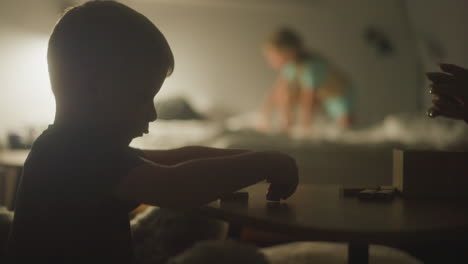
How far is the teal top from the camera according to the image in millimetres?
3322

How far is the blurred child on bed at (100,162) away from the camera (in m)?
0.61

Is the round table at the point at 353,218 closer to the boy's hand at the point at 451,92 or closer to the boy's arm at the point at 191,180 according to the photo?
the boy's arm at the point at 191,180

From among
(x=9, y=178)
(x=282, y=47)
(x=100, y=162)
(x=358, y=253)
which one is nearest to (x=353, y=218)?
(x=358, y=253)

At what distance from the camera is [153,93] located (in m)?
0.69

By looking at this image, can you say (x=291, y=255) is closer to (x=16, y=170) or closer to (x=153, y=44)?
(x=153, y=44)

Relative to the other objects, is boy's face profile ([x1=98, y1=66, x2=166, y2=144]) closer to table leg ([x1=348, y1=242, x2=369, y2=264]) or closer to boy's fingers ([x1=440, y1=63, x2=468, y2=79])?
table leg ([x1=348, y1=242, x2=369, y2=264])

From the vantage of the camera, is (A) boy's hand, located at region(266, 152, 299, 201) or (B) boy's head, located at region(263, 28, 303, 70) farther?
(B) boy's head, located at region(263, 28, 303, 70)

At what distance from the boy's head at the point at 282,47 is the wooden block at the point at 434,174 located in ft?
8.51

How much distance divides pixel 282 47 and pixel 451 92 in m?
2.78

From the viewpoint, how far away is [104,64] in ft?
2.10

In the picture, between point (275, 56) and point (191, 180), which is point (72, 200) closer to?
point (191, 180)

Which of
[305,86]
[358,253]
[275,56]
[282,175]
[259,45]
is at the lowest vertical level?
[358,253]

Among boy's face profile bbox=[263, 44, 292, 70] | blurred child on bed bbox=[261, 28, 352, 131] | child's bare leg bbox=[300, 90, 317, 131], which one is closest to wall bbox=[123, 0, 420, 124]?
boy's face profile bbox=[263, 44, 292, 70]

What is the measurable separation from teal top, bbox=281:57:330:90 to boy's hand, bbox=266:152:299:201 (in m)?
2.67
